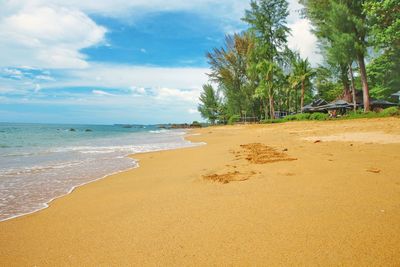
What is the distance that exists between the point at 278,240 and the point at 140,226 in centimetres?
133

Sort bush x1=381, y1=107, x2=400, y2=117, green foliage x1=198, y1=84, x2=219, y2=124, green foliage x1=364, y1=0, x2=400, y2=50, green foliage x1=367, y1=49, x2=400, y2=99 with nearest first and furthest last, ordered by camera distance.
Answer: green foliage x1=364, y1=0, x2=400, y2=50, bush x1=381, y1=107, x2=400, y2=117, green foliage x1=367, y1=49, x2=400, y2=99, green foliage x1=198, y1=84, x2=219, y2=124

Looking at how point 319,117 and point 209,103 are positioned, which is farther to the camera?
point 209,103

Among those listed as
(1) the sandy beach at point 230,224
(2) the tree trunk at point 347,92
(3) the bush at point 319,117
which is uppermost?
(2) the tree trunk at point 347,92

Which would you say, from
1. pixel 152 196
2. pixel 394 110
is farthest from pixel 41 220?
pixel 394 110

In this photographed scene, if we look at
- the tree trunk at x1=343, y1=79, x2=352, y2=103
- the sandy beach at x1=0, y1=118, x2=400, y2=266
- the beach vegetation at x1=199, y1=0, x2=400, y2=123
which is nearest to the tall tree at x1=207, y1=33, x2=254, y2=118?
the beach vegetation at x1=199, y1=0, x2=400, y2=123

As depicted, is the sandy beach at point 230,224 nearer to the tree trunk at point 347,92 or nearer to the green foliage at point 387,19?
the green foliage at point 387,19

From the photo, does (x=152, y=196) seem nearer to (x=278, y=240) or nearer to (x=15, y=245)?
(x=15, y=245)

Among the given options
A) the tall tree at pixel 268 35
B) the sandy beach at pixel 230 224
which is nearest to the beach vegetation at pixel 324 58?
the tall tree at pixel 268 35

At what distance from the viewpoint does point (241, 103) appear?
43.0m

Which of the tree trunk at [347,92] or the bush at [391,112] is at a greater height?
the tree trunk at [347,92]

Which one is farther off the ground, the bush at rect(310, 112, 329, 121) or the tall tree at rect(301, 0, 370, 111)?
the tall tree at rect(301, 0, 370, 111)

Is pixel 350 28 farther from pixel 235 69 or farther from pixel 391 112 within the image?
pixel 235 69

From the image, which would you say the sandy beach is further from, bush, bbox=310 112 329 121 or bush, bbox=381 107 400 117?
bush, bbox=310 112 329 121

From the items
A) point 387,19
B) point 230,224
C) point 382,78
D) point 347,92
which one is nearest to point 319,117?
point 387,19
